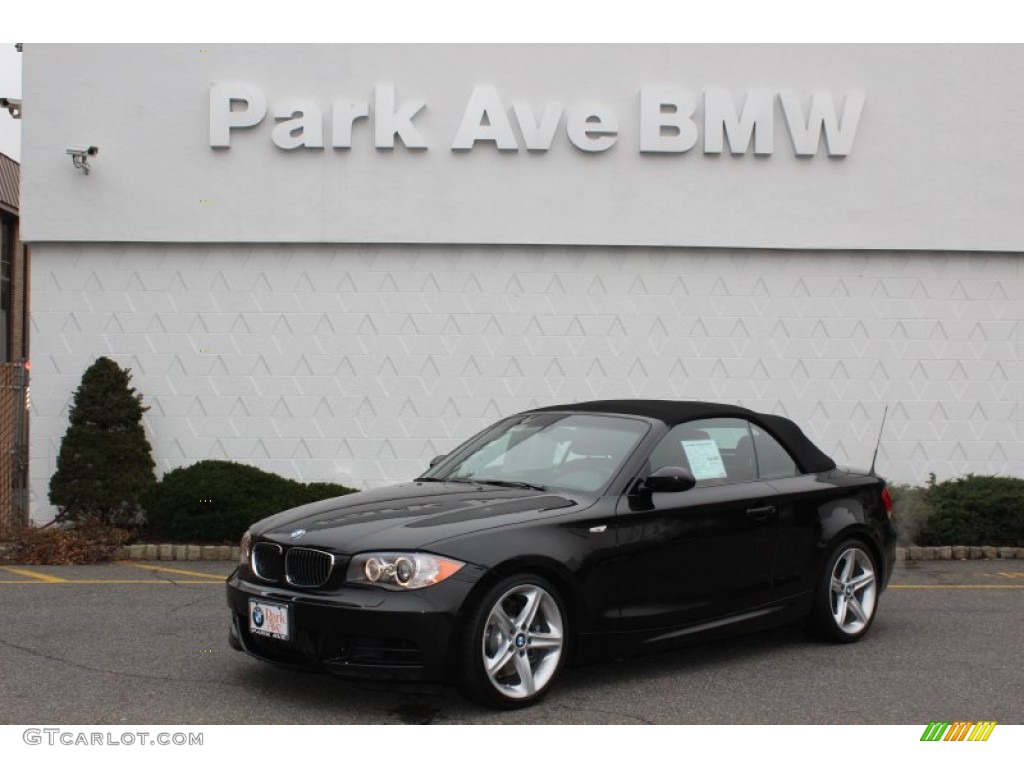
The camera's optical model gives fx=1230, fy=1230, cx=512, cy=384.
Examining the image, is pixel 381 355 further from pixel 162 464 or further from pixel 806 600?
pixel 806 600

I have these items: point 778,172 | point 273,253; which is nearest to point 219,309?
point 273,253

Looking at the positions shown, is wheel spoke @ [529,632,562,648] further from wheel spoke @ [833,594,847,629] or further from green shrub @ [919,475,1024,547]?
green shrub @ [919,475,1024,547]

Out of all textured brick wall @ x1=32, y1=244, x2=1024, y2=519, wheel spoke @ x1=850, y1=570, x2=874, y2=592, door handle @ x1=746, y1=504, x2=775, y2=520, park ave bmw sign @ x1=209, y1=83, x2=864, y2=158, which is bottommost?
wheel spoke @ x1=850, y1=570, x2=874, y2=592

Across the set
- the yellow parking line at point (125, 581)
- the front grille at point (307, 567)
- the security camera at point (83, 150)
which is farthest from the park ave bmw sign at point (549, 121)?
the front grille at point (307, 567)

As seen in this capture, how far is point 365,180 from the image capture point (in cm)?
1441

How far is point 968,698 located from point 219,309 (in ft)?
33.8

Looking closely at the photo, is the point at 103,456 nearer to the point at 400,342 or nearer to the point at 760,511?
the point at 400,342

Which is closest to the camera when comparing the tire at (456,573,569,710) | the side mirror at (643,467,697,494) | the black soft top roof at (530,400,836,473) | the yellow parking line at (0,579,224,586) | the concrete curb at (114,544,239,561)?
the tire at (456,573,569,710)

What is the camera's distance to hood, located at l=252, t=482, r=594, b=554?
5.91 meters

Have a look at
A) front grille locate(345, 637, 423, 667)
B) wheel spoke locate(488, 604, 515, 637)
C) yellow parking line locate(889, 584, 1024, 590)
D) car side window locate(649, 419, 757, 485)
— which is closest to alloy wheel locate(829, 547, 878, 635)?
car side window locate(649, 419, 757, 485)

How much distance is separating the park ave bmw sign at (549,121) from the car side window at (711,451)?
756 centimetres

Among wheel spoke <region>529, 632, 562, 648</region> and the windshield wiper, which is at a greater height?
the windshield wiper

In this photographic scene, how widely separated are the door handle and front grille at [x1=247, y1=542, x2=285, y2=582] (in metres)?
2.71
